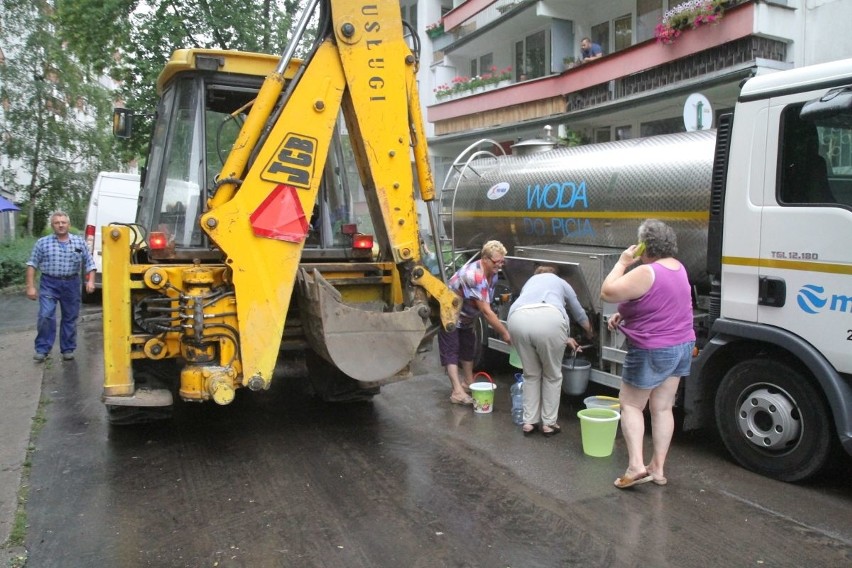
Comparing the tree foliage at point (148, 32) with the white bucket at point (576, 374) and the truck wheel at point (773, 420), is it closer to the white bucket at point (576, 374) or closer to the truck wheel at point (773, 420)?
the white bucket at point (576, 374)

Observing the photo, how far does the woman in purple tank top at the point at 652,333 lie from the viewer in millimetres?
Result: 4355

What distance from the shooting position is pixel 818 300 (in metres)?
4.26

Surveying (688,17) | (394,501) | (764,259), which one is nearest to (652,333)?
(764,259)

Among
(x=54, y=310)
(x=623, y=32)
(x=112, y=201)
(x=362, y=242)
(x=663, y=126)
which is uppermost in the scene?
(x=623, y=32)

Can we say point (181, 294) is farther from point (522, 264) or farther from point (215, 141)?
point (522, 264)

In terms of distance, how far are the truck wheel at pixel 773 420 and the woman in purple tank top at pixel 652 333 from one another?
1.71ft

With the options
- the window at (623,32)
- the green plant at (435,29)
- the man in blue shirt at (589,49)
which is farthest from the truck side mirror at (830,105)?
the green plant at (435,29)

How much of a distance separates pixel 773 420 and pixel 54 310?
7.84m

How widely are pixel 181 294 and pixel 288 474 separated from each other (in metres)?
1.43

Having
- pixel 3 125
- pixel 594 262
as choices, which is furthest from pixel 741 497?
pixel 3 125

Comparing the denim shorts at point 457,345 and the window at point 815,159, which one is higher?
the window at point 815,159

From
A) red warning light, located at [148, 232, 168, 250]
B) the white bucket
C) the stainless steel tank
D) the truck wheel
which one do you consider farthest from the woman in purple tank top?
red warning light, located at [148, 232, 168, 250]

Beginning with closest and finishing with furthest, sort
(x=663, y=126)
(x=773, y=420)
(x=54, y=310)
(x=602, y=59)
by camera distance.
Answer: (x=773, y=420) < (x=54, y=310) < (x=602, y=59) < (x=663, y=126)

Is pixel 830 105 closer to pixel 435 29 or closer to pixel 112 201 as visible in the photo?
pixel 112 201
